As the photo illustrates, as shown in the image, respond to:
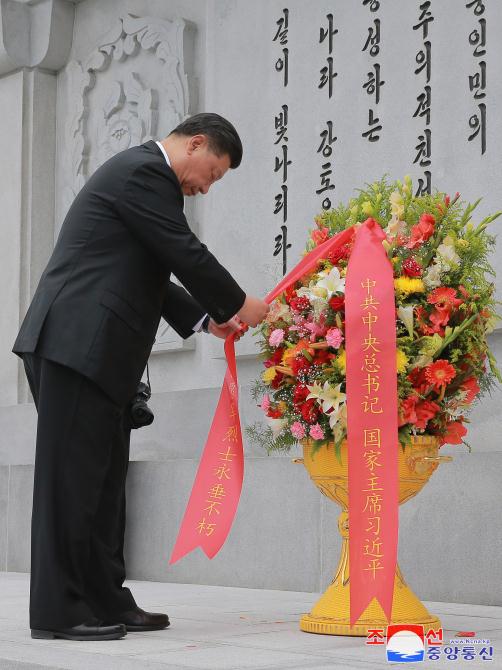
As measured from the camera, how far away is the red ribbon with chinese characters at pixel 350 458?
287cm

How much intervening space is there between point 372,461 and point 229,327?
0.62m

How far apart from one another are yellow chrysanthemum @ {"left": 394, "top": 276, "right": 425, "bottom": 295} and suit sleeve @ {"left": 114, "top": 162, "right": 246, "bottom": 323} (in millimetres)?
416

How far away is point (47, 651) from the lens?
108 inches

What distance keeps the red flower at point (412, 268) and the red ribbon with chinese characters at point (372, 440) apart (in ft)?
0.29

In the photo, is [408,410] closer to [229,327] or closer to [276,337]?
[276,337]

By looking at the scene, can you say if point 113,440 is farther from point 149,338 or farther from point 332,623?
point 332,623

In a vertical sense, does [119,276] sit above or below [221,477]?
above

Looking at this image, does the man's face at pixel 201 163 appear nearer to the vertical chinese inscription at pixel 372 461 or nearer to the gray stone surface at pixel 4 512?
the vertical chinese inscription at pixel 372 461

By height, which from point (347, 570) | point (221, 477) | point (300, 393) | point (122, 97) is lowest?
point (347, 570)

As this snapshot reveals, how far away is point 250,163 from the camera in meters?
5.63

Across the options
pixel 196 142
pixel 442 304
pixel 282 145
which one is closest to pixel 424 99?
pixel 282 145

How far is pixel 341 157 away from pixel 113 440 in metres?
2.44

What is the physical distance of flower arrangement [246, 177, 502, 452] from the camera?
3.01m

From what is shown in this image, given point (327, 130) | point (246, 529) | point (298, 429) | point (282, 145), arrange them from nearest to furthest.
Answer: point (298, 429)
point (246, 529)
point (327, 130)
point (282, 145)
